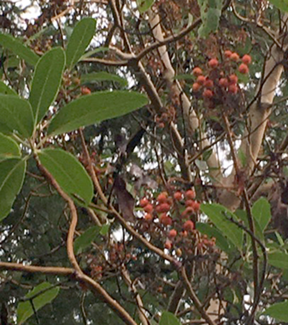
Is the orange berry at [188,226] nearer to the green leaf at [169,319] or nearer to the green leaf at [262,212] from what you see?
the green leaf at [262,212]

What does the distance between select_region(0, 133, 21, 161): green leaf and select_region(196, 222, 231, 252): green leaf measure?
0.65 m

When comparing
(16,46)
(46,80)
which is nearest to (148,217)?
(16,46)

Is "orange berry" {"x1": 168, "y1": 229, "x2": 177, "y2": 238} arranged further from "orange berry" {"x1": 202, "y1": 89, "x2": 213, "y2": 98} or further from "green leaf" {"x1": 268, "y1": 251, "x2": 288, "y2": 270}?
"orange berry" {"x1": 202, "y1": 89, "x2": 213, "y2": 98}

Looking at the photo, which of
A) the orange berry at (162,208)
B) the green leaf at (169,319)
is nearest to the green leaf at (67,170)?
the green leaf at (169,319)

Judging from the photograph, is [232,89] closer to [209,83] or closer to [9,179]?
[209,83]

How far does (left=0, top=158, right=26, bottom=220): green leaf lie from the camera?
Answer: 1012 mm

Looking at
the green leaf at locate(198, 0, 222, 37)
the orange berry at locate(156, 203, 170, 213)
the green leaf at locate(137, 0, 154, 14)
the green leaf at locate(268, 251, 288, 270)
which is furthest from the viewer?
the green leaf at locate(137, 0, 154, 14)

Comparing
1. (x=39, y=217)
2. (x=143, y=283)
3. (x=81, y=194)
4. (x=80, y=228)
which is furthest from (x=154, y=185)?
(x=39, y=217)

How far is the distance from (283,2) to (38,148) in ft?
2.36

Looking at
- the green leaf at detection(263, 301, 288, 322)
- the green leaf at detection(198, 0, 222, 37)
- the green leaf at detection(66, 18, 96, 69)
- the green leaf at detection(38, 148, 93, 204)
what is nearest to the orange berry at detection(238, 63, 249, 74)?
the green leaf at detection(198, 0, 222, 37)

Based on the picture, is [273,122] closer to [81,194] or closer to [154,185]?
[154,185]

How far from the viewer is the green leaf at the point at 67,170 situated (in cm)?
101

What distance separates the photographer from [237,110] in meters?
1.29

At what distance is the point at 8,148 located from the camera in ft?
3.20
